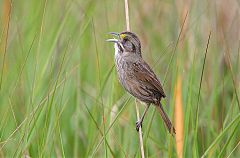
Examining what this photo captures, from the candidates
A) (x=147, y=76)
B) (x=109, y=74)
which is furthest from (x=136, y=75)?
(x=109, y=74)

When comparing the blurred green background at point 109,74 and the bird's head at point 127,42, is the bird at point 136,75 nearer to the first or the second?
the bird's head at point 127,42

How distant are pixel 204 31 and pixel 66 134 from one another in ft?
6.99

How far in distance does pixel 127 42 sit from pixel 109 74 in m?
0.37

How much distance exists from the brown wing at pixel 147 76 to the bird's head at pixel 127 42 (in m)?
0.10

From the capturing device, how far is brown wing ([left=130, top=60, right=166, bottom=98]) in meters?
4.48

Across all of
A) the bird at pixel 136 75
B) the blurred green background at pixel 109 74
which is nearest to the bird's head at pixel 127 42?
the bird at pixel 136 75

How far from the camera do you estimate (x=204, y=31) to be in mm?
6609

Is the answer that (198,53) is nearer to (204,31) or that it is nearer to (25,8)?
(204,31)

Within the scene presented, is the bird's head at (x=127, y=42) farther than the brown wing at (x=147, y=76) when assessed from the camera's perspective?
No

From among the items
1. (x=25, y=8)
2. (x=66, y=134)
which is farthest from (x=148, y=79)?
(x=25, y=8)

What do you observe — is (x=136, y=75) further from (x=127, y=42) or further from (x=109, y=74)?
(x=109, y=74)

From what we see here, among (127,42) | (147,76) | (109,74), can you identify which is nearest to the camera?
(109,74)

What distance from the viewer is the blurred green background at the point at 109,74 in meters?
4.44

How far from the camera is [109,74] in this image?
4.15 m
